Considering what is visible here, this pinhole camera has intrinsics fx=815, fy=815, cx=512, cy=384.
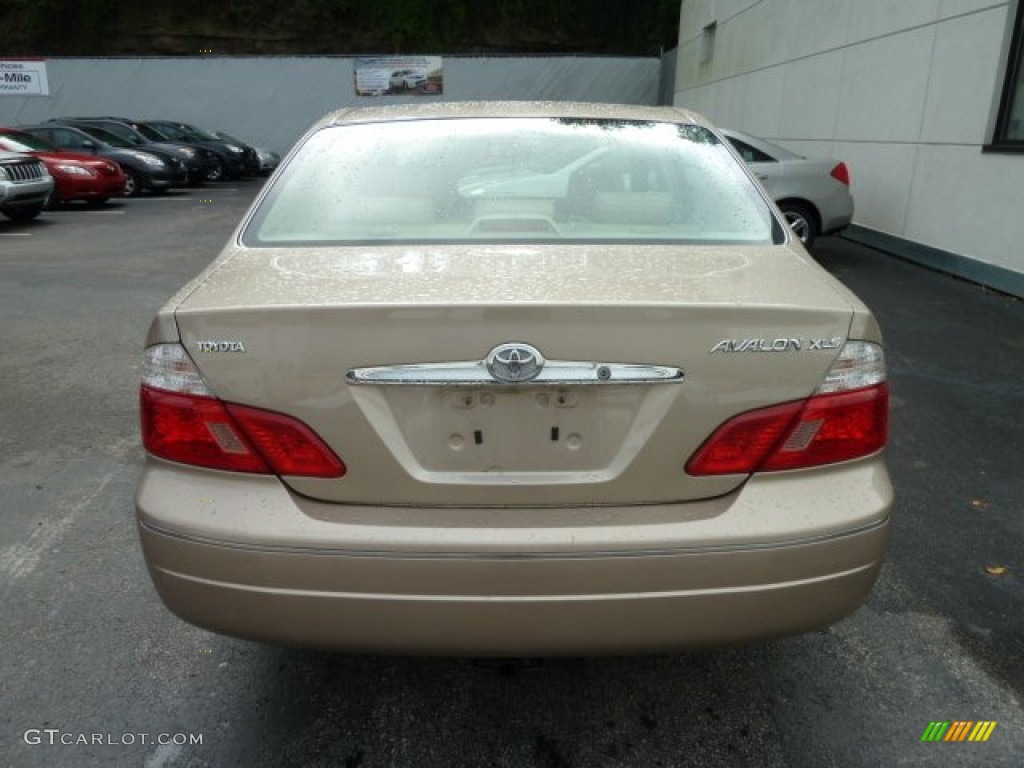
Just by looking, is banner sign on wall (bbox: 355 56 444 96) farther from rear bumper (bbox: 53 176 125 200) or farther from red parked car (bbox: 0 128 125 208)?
rear bumper (bbox: 53 176 125 200)

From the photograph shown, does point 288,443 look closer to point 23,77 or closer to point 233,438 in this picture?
point 233,438

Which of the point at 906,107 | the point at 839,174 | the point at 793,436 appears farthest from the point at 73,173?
the point at 793,436

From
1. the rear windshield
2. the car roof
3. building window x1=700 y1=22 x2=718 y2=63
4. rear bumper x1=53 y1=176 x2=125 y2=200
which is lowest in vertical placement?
rear bumper x1=53 y1=176 x2=125 y2=200

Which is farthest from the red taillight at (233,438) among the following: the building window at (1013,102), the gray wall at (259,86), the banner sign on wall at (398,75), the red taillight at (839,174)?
the banner sign on wall at (398,75)

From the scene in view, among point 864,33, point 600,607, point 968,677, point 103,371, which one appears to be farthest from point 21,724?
point 864,33

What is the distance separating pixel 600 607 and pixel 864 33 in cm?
1108

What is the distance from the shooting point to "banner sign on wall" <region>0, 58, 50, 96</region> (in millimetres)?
26922

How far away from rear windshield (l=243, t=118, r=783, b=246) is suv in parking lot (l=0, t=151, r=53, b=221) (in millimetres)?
11554

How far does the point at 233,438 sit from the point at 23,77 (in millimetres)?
31402

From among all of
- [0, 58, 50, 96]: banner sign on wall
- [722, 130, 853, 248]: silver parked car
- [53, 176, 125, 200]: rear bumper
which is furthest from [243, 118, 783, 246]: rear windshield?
[0, 58, 50, 96]: banner sign on wall

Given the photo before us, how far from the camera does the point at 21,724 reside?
7.48ft

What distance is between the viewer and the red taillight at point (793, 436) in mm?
1856

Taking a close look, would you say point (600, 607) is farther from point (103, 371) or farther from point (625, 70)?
point (625, 70)

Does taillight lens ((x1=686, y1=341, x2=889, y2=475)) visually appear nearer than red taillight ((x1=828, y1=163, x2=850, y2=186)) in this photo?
Yes
